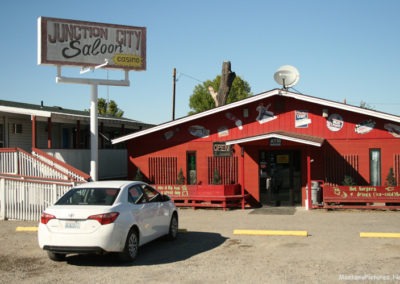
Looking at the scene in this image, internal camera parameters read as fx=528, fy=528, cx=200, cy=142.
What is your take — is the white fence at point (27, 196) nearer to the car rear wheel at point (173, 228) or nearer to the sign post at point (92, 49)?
the sign post at point (92, 49)

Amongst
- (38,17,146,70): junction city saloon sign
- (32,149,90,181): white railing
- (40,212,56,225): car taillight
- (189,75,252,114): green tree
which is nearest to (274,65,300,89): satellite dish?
(38,17,146,70): junction city saloon sign

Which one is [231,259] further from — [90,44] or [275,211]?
[90,44]

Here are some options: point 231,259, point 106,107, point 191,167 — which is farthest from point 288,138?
point 106,107

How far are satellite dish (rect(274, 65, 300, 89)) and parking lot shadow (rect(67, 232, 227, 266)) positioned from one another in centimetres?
928

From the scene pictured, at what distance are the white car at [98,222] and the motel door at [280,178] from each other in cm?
1055

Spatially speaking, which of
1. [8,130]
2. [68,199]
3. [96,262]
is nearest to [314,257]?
[96,262]

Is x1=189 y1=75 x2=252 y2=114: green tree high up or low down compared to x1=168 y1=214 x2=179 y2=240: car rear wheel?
up

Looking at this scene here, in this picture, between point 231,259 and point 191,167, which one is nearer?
point 231,259

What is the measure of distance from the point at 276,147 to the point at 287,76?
9.33 ft

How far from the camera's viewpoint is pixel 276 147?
20.7 m

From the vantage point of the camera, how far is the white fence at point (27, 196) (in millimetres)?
16237

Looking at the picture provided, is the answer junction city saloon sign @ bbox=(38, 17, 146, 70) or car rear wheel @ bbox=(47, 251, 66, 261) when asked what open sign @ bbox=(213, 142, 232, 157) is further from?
car rear wheel @ bbox=(47, 251, 66, 261)

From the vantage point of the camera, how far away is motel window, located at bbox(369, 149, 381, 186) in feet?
66.0

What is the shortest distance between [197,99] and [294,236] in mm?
49765
